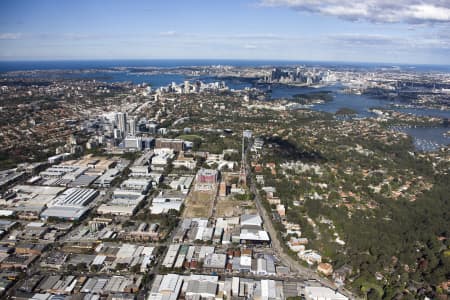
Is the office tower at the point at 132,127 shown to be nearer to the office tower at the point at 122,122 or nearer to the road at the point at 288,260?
the office tower at the point at 122,122

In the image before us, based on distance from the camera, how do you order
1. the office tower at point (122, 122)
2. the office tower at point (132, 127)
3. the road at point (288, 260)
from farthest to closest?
1. the office tower at point (132, 127)
2. the office tower at point (122, 122)
3. the road at point (288, 260)

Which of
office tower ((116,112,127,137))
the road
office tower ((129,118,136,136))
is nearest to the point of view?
the road

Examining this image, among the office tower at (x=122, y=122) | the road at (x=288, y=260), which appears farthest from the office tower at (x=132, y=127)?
the road at (x=288, y=260)

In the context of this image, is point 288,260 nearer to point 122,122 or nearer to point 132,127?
point 132,127

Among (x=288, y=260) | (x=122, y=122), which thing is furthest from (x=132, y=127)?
(x=288, y=260)

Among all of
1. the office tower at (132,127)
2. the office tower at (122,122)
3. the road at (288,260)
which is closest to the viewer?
the road at (288,260)

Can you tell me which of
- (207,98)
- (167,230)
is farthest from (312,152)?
(207,98)

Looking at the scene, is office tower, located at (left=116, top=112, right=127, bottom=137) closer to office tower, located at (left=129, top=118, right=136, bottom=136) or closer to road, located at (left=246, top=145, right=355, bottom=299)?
office tower, located at (left=129, top=118, right=136, bottom=136)

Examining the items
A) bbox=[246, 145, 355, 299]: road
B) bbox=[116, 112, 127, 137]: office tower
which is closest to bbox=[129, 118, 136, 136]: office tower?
bbox=[116, 112, 127, 137]: office tower

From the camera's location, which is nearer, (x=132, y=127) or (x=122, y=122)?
(x=122, y=122)

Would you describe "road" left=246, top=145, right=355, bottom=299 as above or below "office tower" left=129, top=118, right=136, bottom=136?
below

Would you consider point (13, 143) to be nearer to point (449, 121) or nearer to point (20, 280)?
point (20, 280)
